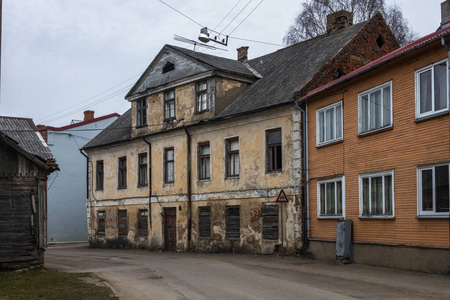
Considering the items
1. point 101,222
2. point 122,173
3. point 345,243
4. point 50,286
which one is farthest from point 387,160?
point 101,222

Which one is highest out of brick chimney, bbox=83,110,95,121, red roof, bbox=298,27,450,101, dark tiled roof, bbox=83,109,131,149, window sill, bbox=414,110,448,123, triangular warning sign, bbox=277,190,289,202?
brick chimney, bbox=83,110,95,121

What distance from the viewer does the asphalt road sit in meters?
11.5

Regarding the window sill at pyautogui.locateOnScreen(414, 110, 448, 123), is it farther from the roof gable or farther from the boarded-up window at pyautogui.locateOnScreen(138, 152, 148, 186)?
the boarded-up window at pyautogui.locateOnScreen(138, 152, 148, 186)

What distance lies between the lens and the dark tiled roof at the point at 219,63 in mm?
27125

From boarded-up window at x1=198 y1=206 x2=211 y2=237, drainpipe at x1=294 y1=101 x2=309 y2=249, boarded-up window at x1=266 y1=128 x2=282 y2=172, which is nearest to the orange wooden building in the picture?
drainpipe at x1=294 y1=101 x2=309 y2=249

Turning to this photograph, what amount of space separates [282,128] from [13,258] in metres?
10.8

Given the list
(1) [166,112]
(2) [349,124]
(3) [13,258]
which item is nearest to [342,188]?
(2) [349,124]

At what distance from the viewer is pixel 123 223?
32188 mm

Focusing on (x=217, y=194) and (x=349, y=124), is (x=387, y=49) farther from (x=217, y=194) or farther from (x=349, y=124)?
(x=217, y=194)

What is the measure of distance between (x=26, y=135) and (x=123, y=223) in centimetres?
1319

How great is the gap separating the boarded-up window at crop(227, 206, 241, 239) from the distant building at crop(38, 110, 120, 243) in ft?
62.0

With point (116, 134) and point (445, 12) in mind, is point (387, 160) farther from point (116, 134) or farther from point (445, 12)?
point (116, 134)

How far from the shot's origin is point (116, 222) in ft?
107

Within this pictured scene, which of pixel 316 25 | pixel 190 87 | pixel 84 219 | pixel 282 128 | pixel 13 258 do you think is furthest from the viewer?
pixel 84 219
